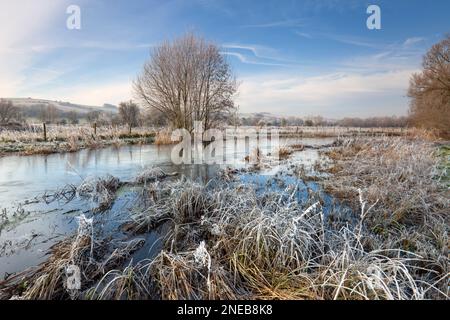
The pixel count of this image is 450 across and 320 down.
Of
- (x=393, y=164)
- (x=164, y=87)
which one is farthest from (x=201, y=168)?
(x=164, y=87)

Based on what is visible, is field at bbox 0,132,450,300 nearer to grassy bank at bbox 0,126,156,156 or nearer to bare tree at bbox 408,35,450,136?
grassy bank at bbox 0,126,156,156

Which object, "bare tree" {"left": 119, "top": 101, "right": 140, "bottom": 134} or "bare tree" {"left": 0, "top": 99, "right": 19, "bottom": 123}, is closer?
"bare tree" {"left": 0, "top": 99, "right": 19, "bottom": 123}

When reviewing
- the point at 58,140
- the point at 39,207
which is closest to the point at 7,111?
the point at 58,140

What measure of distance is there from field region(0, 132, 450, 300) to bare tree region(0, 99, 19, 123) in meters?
24.4

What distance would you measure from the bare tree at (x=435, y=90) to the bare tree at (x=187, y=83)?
1300 centimetres

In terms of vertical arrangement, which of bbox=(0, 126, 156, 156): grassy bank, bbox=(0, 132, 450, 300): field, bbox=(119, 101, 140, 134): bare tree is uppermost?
bbox=(119, 101, 140, 134): bare tree

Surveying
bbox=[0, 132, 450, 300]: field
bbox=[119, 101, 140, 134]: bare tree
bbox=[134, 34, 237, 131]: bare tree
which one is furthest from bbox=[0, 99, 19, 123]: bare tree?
bbox=[0, 132, 450, 300]: field

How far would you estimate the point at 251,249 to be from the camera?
2.56 m

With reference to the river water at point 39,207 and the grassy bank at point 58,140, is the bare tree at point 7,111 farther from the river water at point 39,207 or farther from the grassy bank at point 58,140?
the river water at point 39,207

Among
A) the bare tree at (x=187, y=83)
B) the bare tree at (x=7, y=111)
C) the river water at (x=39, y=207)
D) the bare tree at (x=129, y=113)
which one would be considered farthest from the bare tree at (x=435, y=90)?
the bare tree at (x=7, y=111)

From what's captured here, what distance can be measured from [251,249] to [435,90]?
19916 millimetres

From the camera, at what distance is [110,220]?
3764mm

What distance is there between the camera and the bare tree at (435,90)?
14648mm

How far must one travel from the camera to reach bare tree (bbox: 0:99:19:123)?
2148cm
